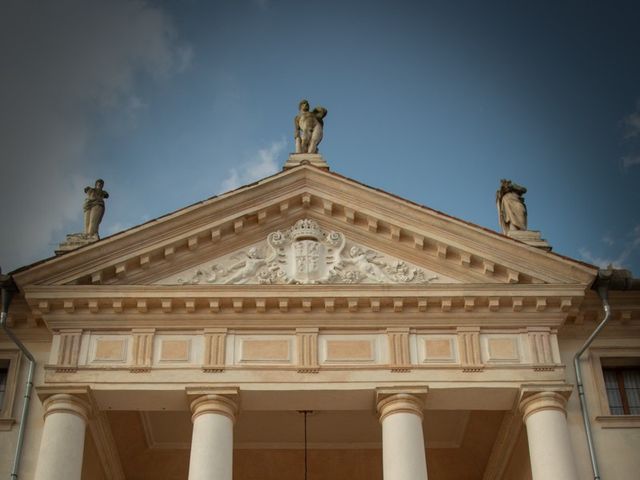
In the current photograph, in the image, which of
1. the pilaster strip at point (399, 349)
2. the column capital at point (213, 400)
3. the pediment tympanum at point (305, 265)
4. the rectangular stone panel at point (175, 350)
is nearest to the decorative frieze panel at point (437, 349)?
the pilaster strip at point (399, 349)

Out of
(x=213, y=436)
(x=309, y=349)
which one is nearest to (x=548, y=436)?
(x=309, y=349)

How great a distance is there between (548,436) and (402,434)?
283 centimetres

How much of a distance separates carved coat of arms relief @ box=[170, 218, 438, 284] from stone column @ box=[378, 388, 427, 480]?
2584 mm

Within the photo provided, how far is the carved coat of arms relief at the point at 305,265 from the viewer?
2359 centimetres

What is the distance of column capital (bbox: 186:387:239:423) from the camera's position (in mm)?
22141

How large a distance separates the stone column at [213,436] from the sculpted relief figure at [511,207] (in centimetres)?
734

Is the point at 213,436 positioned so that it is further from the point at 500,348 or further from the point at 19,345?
the point at 500,348

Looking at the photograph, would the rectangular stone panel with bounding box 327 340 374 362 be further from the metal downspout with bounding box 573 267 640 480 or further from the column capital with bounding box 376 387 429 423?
the metal downspout with bounding box 573 267 640 480

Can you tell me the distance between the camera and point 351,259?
24.0 meters

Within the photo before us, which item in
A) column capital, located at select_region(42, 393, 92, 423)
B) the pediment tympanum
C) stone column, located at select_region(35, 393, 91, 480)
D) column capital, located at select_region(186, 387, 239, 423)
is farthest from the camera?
the pediment tympanum

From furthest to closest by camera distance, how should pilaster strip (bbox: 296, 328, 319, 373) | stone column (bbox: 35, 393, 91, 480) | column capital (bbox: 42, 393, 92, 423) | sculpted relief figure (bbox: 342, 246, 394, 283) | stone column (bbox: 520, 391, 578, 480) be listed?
sculpted relief figure (bbox: 342, 246, 394, 283)
pilaster strip (bbox: 296, 328, 319, 373)
column capital (bbox: 42, 393, 92, 423)
stone column (bbox: 520, 391, 578, 480)
stone column (bbox: 35, 393, 91, 480)

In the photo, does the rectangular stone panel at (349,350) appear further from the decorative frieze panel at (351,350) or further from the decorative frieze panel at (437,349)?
the decorative frieze panel at (437,349)

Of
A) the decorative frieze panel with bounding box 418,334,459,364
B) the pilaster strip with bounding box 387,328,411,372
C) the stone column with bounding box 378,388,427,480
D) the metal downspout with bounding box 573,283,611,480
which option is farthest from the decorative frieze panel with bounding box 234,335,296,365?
the metal downspout with bounding box 573,283,611,480

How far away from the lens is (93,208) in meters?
24.9
